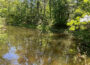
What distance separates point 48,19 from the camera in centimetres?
2391

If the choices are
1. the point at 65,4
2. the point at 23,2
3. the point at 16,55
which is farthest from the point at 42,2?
the point at 16,55

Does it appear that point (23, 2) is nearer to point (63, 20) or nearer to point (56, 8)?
point (56, 8)

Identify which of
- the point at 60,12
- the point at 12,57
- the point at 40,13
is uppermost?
the point at 60,12

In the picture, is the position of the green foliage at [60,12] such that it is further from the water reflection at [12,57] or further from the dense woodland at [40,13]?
the water reflection at [12,57]

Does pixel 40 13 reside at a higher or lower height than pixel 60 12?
lower

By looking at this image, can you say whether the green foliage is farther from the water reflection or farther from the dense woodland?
the water reflection

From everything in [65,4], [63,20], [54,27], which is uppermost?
[65,4]

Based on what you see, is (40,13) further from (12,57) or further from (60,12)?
(12,57)

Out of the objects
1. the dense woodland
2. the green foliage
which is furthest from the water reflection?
the green foliage

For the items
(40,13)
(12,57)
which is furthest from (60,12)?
(12,57)

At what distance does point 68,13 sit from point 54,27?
3.91 meters

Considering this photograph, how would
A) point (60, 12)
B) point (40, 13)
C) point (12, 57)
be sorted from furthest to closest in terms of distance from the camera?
point (40, 13) < point (60, 12) < point (12, 57)

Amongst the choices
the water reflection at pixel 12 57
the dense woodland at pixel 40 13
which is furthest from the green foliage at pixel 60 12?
the water reflection at pixel 12 57

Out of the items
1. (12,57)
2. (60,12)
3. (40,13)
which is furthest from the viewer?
(40,13)
